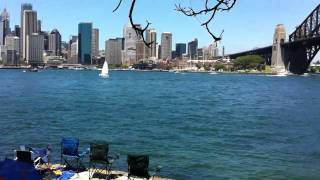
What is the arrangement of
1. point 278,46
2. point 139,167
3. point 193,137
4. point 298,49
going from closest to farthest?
point 139,167
point 193,137
point 298,49
point 278,46

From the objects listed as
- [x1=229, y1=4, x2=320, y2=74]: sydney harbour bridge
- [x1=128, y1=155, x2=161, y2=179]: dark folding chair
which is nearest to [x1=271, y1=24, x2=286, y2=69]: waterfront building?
[x1=229, y1=4, x2=320, y2=74]: sydney harbour bridge

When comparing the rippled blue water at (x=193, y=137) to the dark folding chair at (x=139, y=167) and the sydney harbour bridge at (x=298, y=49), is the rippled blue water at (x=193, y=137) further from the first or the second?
Answer: the sydney harbour bridge at (x=298, y=49)

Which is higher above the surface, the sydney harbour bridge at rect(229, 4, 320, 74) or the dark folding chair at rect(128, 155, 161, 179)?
the sydney harbour bridge at rect(229, 4, 320, 74)

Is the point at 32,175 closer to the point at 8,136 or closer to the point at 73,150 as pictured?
the point at 73,150

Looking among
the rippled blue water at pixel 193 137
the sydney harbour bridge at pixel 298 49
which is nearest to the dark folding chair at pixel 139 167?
the rippled blue water at pixel 193 137

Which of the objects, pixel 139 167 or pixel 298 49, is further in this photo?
pixel 298 49

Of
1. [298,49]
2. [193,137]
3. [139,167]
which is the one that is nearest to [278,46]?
[298,49]

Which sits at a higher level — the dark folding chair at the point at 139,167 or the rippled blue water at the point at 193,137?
the dark folding chair at the point at 139,167

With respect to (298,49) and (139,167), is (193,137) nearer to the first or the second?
(139,167)

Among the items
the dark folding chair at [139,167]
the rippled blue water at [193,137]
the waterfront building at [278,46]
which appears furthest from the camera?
the waterfront building at [278,46]

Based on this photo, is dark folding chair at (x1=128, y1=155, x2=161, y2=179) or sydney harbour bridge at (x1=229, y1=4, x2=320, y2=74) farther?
sydney harbour bridge at (x1=229, y1=4, x2=320, y2=74)

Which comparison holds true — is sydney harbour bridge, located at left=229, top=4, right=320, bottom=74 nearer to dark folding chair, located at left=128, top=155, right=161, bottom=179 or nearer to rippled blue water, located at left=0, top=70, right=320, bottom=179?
rippled blue water, located at left=0, top=70, right=320, bottom=179

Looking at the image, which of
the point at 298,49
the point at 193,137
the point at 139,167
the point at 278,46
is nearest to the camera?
the point at 139,167

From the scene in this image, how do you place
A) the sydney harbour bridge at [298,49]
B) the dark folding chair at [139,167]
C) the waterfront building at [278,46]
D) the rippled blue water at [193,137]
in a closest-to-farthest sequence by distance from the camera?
the dark folding chair at [139,167], the rippled blue water at [193,137], the sydney harbour bridge at [298,49], the waterfront building at [278,46]
